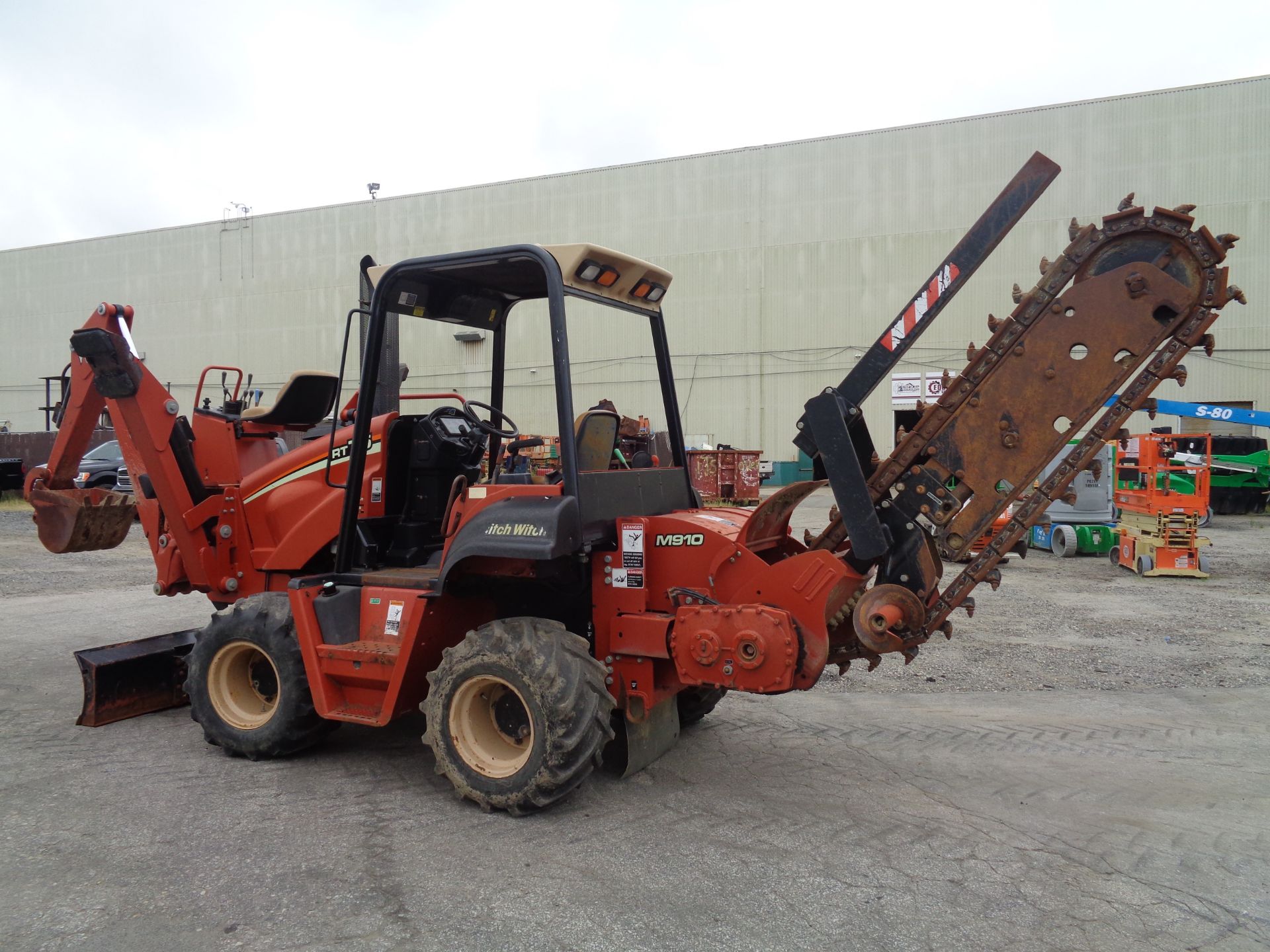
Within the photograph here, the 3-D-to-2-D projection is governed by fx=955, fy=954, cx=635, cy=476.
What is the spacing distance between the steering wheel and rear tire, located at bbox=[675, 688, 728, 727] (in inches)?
72.1

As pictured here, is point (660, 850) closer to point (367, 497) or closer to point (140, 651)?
point (367, 497)

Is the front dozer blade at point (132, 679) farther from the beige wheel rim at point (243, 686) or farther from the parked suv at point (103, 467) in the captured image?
the parked suv at point (103, 467)

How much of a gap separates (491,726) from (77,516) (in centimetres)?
390

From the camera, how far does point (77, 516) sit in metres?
6.72

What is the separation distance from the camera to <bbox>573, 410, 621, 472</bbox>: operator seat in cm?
469

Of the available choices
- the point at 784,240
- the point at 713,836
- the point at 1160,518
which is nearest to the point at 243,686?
the point at 713,836

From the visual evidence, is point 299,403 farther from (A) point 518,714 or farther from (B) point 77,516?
(A) point 518,714

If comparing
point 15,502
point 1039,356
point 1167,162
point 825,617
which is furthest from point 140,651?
point 1167,162

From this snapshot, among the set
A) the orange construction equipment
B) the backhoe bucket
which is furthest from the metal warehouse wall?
the backhoe bucket

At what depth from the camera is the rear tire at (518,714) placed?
431cm

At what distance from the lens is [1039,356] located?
4.09m

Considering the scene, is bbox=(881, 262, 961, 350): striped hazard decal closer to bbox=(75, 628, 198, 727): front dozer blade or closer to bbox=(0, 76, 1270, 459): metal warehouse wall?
bbox=(75, 628, 198, 727): front dozer blade

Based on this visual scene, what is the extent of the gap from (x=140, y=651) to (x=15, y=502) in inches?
852

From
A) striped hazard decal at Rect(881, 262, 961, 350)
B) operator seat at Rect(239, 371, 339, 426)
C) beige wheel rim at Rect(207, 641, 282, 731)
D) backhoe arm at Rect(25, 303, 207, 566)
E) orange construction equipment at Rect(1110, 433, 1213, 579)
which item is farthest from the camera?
orange construction equipment at Rect(1110, 433, 1213, 579)
